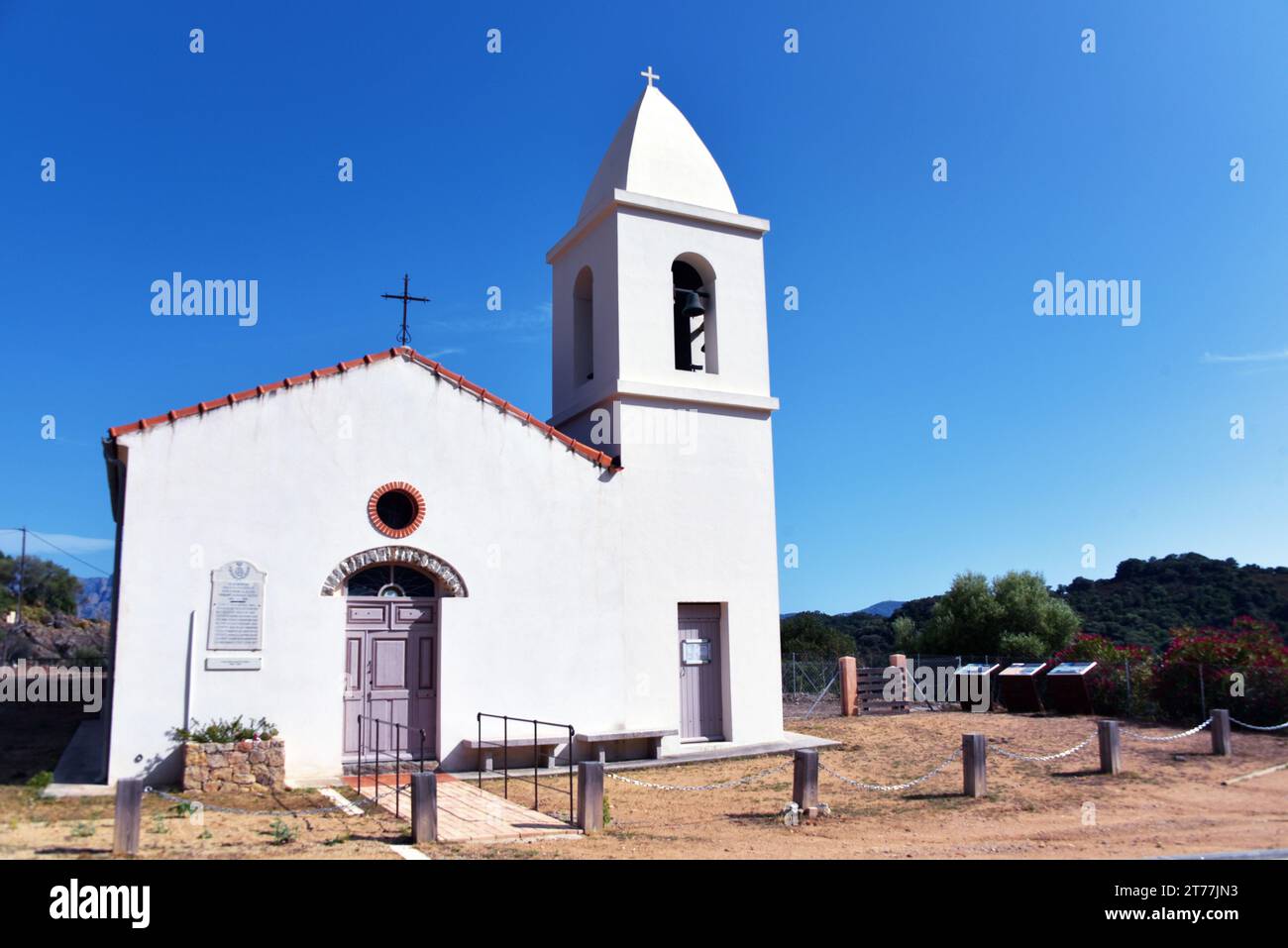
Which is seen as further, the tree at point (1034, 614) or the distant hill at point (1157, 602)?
the distant hill at point (1157, 602)

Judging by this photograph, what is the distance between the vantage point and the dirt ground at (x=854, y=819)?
877 centimetres

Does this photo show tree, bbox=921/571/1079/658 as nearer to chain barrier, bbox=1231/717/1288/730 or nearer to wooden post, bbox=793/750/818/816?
chain barrier, bbox=1231/717/1288/730

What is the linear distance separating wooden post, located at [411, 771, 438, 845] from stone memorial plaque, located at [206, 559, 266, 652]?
4.32 m

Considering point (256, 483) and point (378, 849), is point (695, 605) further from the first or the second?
point (378, 849)

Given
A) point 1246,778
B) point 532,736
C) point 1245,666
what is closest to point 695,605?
point 532,736

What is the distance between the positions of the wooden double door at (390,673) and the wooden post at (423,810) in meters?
4.02

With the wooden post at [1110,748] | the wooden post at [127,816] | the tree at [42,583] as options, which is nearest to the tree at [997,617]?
the wooden post at [1110,748]

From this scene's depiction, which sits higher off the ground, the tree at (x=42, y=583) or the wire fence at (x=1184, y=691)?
the tree at (x=42, y=583)

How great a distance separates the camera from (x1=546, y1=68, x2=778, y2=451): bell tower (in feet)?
52.2

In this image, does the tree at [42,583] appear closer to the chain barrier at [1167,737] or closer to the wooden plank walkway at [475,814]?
the wooden plank walkway at [475,814]

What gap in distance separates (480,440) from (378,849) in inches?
271

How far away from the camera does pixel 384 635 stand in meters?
13.4

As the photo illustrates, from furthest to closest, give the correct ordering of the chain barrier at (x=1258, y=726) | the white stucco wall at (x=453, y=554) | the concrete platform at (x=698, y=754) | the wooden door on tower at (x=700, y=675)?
the chain barrier at (x=1258, y=726), the wooden door on tower at (x=700, y=675), the concrete platform at (x=698, y=754), the white stucco wall at (x=453, y=554)

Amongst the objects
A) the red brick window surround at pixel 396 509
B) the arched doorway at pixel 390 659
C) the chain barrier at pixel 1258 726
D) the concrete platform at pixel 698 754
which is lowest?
the concrete platform at pixel 698 754
